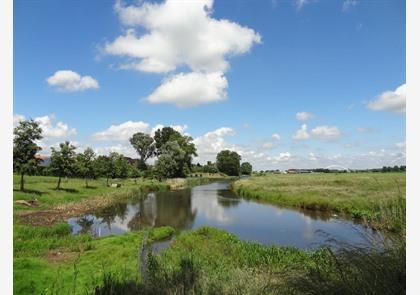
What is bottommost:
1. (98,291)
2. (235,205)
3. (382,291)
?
(235,205)

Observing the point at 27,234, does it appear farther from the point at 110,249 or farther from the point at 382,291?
the point at 382,291

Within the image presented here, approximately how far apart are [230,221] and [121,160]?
4525 cm

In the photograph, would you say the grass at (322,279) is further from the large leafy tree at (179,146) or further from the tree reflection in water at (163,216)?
the large leafy tree at (179,146)

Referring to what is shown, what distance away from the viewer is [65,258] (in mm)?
15219

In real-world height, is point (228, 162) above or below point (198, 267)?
above

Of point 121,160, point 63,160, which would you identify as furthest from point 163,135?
point 63,160

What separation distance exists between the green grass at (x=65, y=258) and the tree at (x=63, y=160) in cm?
2256

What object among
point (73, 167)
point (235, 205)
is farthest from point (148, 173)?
point (235, 205)

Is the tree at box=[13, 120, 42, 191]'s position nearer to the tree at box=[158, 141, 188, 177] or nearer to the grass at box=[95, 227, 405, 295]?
the grass at box=[95, 227, 405, 295]

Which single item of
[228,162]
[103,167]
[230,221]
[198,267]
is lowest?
[230,221]

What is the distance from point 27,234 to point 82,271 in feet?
29.1

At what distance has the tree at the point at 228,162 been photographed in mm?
143250

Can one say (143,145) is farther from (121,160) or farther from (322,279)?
(322,279)

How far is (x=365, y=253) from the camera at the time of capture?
455 centimetres
